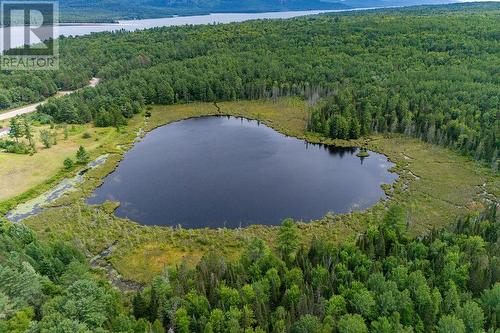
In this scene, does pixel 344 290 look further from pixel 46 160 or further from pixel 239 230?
pixel 46 160

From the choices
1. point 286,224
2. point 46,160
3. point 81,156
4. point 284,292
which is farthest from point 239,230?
point 46,160

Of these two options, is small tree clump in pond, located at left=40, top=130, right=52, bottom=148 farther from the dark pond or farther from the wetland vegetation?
the dark pond

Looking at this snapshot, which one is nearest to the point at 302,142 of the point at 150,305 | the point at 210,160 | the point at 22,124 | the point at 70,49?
the point at 210,160

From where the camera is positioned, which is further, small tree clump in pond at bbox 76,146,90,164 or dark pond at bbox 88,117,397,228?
small tree clump in pond at bbox 76,146,90,164

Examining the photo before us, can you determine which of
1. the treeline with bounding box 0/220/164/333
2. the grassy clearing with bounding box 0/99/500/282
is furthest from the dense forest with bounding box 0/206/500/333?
the grassy clearing with bounding box 0/99/500/282

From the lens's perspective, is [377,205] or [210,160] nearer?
[377,205]

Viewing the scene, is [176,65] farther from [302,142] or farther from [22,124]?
[302,142]

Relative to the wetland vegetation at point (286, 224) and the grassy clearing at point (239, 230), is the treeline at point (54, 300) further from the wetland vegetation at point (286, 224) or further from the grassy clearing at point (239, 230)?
the grassy clearing at point (239, 230)
